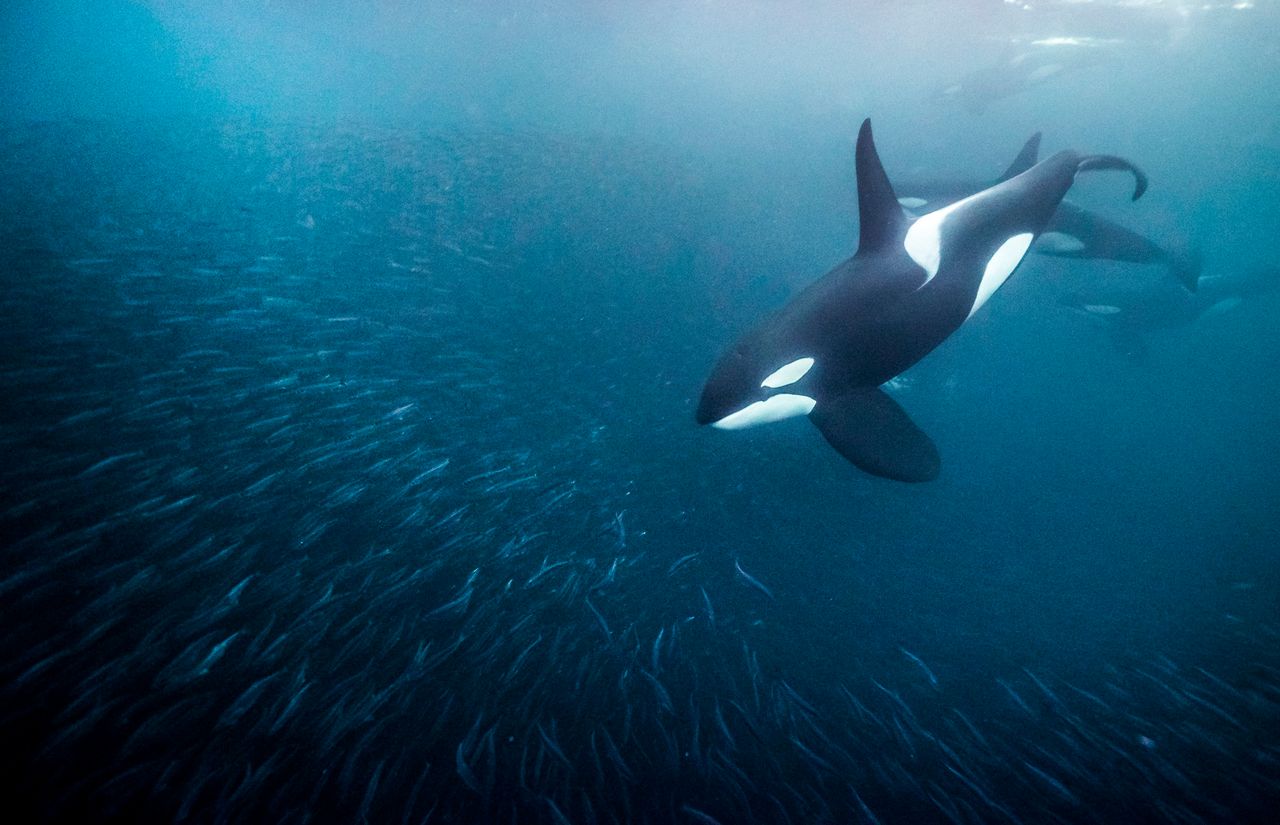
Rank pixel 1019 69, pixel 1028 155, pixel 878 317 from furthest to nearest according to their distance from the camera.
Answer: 1. pixel 1019 69
2. pixel 1028 155
3. pixel 878 317

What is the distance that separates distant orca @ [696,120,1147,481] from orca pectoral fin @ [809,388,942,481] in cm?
1

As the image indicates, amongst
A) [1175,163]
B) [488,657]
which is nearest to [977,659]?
[488,657]

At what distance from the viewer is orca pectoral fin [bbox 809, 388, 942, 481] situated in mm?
4508

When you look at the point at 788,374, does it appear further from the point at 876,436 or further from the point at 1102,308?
the point at 1102,308

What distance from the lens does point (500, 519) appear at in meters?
5.19

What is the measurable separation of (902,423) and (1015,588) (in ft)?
10.2

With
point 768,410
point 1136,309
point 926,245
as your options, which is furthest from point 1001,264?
point 1136,309

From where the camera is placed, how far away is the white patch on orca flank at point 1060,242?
973 centimetres

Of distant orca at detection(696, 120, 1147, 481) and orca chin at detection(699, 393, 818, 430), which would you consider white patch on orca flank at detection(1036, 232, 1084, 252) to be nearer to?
distant orca at detection(696, 120, 1147, 481)

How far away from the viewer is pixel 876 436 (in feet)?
15.6

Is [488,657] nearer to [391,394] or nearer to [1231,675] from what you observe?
[391,394]

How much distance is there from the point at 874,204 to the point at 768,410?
189 centimetres

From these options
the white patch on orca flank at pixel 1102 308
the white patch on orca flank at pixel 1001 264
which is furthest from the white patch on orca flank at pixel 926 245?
the white patch on orca flank at pixel 1102 308

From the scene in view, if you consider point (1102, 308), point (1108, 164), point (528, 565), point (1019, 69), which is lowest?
point (1102, 308)
